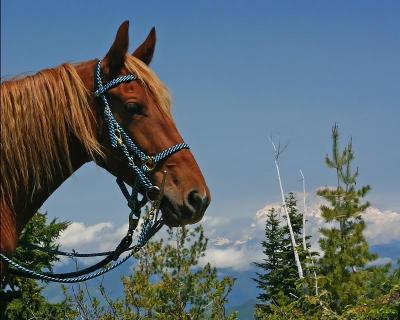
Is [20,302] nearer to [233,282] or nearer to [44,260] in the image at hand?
[44,260]

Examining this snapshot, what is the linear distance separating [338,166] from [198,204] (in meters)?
20.4

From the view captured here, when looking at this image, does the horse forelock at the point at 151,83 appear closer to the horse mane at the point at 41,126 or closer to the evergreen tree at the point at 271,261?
the horse mane at the point at 41,126

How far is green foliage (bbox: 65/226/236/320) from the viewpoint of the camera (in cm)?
1010

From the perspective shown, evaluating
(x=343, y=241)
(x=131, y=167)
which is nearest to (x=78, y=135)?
(x=131, y=167)

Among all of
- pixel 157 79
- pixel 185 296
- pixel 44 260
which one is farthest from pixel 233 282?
pixel 44 260

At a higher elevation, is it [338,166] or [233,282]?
[338,166]

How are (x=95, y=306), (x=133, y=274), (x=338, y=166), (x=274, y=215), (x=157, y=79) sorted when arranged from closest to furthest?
(x=157, y=79) → (x=95, y=306) → (x=133, y=274) → (x=338, y=166) → (x=274, y=215)

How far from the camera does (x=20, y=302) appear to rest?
820 inches

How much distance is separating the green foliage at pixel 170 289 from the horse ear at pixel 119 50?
21.4 feet

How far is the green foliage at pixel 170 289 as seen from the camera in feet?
33.1

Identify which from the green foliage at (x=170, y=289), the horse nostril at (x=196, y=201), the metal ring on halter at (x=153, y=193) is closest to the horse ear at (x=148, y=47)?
the metal ring on halter at (x=153, y=193)

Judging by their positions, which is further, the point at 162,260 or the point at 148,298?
the point at 162,260

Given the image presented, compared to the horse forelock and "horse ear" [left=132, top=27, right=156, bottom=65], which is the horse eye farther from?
"horse ear" [left=132, top=27, right=156, bottom=65]

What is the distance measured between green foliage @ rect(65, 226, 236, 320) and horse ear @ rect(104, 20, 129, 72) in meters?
6.52
